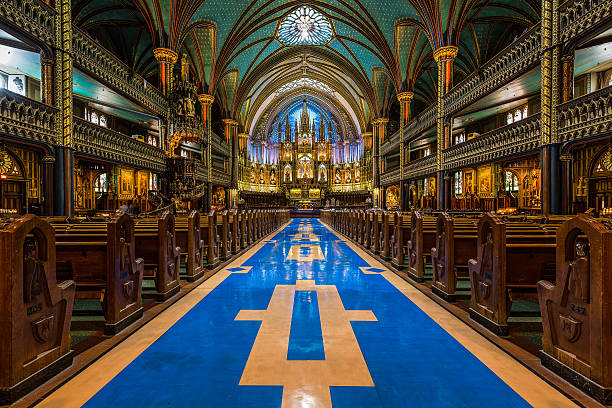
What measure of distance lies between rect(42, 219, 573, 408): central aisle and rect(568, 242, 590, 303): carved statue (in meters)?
0.75

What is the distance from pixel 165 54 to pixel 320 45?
1730cm

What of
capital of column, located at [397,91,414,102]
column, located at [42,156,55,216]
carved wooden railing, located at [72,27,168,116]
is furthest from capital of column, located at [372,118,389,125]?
column, located at [42,156,55,216]

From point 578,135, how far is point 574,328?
30.3 ft

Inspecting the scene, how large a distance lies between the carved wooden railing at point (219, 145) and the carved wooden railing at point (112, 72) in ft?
29.6

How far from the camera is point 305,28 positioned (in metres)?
27.6

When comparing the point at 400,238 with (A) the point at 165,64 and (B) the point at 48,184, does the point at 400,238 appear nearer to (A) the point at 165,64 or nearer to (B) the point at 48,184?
(B) the point at 48,184

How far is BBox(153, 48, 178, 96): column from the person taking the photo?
52.4 feet

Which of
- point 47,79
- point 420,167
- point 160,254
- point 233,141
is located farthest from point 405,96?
point 160,254

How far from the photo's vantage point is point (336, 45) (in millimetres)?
28453

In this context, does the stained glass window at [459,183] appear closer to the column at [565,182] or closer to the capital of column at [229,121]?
the column at [565,182]

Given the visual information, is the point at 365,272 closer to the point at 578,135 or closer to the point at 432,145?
the point at 578,135

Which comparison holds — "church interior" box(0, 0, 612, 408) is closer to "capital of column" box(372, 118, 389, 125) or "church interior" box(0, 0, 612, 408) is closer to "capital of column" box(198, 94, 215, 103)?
"capital of column" box(198, 94, 215, 103)

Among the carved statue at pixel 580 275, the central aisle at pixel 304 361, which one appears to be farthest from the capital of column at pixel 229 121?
the carved statue at pixel 580 275

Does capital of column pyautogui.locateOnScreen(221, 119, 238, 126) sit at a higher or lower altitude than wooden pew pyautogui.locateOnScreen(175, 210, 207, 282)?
higher
